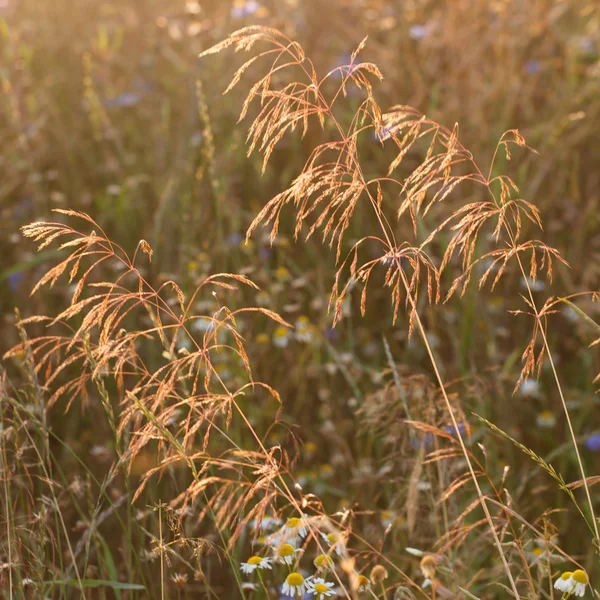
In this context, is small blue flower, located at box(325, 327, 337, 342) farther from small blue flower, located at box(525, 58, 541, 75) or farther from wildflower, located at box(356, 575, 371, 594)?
small blue flower, located at box(525, 58, 541, 75)

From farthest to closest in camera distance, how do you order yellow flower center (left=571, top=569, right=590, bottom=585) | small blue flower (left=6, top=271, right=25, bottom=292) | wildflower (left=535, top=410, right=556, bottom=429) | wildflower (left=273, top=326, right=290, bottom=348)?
small blue flower (left=6, top=271, right=25, bottom=292), wildflower (left=273, top=326, right=290, bottom=348), wildflower (left=535, top=410, right=556, bottom=429), yellow flower center (left=571, top=569, right=590, bottom=585)

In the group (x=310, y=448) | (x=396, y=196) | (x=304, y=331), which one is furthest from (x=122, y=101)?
(x=310, y=448)

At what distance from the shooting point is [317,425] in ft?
7.30

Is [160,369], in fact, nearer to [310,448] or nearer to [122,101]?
[310,448]

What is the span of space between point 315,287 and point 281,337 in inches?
9.0

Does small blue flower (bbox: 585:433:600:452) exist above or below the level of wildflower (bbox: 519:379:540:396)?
below

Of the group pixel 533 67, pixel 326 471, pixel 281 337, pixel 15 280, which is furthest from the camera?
pixel 533 67

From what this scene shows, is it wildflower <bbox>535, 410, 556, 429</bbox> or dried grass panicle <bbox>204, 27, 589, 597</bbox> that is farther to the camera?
wildflower <bbox>535, 410, 556, 429</bbox>

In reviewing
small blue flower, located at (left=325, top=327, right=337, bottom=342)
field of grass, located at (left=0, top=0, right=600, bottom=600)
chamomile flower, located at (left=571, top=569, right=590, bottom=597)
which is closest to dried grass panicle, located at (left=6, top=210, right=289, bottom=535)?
field of grass, located at (left=0, top=0, right=600, bottom=600)

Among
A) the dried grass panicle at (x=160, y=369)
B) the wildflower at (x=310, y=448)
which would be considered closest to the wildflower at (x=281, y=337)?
the dried grass panicle at (x=160, y=369)

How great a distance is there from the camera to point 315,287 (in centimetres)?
250

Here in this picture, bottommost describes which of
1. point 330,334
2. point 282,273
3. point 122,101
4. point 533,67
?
point 330,334

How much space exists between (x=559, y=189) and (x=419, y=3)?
1.31 meters

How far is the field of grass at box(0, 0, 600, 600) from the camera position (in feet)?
5.13
